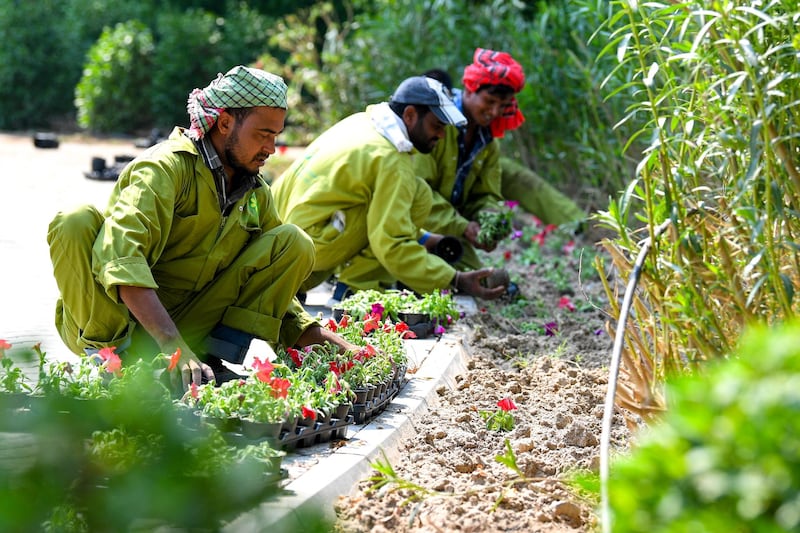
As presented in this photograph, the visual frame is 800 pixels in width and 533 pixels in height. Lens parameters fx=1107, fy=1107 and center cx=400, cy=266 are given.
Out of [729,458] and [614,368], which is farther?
[614,368]

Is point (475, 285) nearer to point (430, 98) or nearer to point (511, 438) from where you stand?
point (430, 98)

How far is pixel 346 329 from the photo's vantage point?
4.43 m

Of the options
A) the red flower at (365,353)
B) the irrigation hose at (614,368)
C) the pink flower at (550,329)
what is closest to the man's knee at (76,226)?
the red flower at (365,353)

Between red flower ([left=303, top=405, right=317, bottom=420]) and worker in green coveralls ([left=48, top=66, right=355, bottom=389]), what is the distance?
368 millimetres

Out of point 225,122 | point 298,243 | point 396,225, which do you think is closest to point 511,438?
point 298,243

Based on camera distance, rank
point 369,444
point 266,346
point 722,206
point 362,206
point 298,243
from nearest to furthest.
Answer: point 722,206 < point 369,444 < point 298,243 < point 266,346 < point 362,206

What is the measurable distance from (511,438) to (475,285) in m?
2.06

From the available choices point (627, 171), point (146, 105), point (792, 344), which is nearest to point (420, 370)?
point (792, 344)

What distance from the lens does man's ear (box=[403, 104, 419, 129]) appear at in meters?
5.87

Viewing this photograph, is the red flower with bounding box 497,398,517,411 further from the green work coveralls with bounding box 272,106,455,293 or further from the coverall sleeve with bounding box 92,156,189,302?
the green work coveralls with bounding box 272,106,455,293

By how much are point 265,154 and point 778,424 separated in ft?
9.37

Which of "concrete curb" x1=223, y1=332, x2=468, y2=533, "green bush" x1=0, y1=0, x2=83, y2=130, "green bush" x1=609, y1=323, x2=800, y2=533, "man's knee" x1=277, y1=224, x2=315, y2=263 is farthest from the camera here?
"green bush" x1=0, y1=0, x2=83, y2=130

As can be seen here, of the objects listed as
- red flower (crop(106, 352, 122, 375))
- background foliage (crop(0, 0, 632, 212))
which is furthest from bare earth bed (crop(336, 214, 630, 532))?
background foliage (crop(0, 0, 632, 212))

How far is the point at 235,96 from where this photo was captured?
4.01 metres
